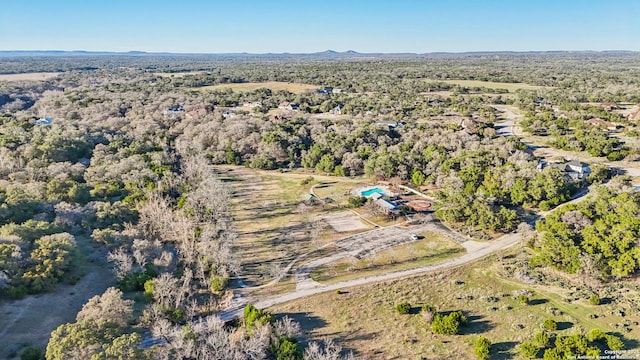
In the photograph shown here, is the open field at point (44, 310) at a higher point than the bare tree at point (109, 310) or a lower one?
lower

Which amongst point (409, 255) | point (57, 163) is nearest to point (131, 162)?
point (57, 163)

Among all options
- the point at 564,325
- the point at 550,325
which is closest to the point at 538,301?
the point at 564,325

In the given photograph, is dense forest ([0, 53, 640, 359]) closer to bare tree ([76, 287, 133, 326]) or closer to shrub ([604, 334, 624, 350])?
bare tree ([76, 287, 133, 326])

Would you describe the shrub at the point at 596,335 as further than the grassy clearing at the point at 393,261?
No

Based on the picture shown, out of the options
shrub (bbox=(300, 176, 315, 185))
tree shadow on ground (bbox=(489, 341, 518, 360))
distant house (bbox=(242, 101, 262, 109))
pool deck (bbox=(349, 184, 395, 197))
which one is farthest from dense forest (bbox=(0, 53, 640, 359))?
tree shadow on ground (bbox=(489, 341, 518, 360))

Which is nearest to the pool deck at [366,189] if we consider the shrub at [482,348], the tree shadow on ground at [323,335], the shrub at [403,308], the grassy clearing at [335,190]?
the grassy clearing at [335,190]

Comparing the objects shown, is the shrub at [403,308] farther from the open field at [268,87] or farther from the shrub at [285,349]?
the open field at [268,87]
